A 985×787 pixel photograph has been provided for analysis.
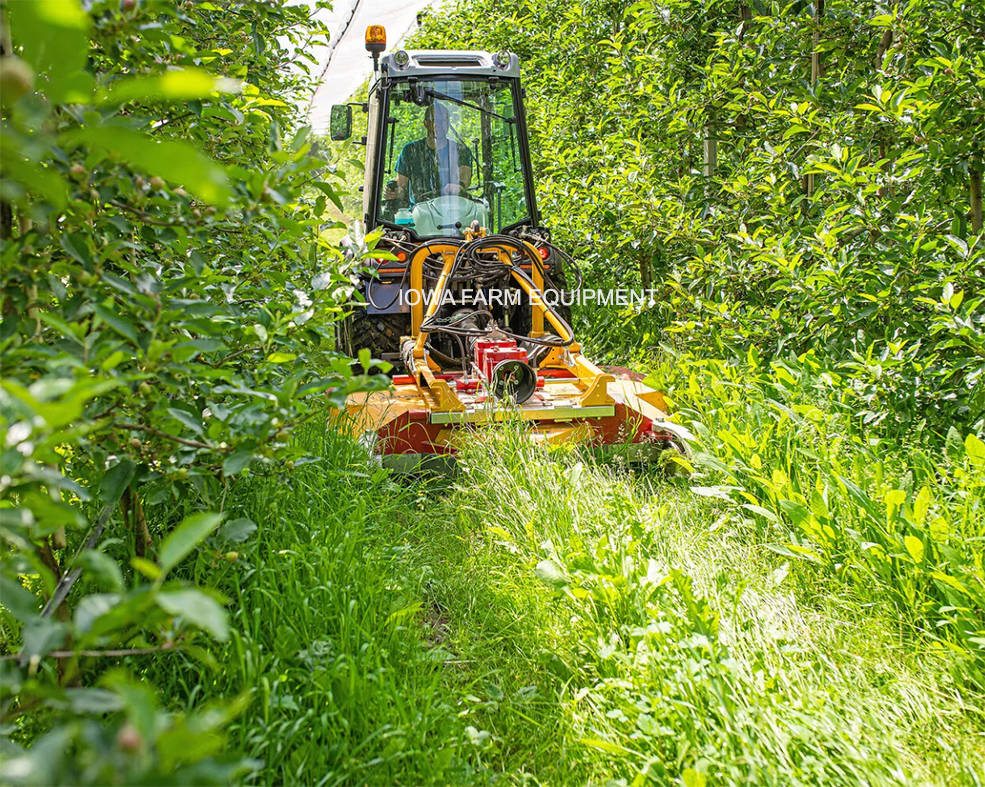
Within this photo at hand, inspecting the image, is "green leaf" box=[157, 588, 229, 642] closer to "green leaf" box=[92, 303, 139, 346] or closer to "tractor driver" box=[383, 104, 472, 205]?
"green leaf" box=[92, 303, 139, 346]

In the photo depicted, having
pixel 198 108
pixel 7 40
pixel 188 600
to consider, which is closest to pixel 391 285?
pixel 198 108

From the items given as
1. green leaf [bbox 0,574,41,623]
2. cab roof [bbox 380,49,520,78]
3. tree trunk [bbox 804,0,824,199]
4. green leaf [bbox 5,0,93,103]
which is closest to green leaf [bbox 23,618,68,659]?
green leaf [bbox 0,574,41,623]

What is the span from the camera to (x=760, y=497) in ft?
11.9

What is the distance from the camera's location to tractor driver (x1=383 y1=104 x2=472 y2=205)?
19.9 feet

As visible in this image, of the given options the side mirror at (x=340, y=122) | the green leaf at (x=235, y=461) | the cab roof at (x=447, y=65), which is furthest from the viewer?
the side mirror at (x=340, y=122)

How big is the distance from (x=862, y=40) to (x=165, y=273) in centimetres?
401

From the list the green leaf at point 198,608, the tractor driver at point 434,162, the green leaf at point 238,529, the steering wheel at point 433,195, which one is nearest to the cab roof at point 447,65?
the tractor driver at point 434,162

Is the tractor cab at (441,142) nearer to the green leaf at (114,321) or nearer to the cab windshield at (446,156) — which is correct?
the cab windshield at (446,156)

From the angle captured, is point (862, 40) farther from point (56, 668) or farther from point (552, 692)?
point (56, 668)

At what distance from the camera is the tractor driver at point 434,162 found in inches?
239

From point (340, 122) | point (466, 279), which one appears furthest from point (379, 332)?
point (340, 122)

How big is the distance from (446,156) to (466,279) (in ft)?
3.50

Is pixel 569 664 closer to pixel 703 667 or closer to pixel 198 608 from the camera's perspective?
pixel 703 667

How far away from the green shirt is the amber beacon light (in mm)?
706
